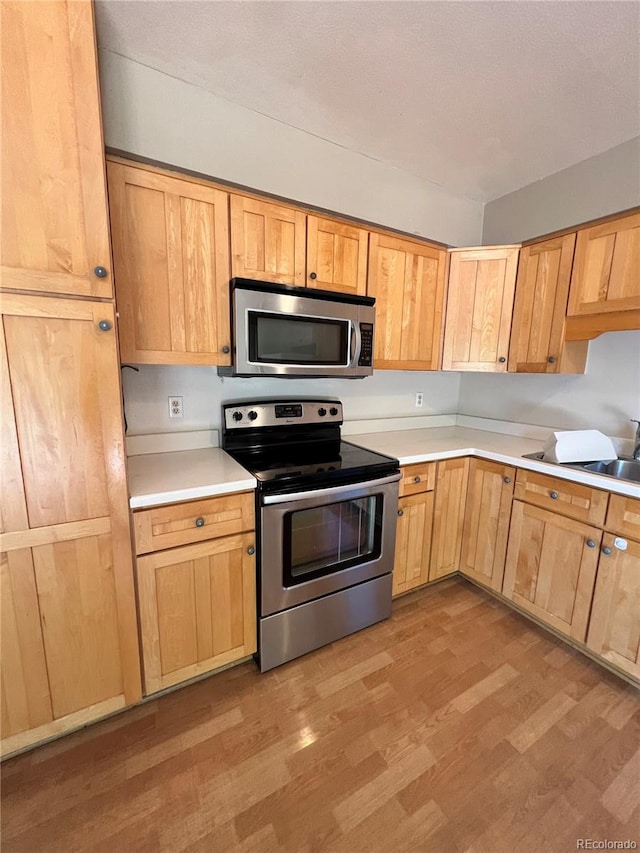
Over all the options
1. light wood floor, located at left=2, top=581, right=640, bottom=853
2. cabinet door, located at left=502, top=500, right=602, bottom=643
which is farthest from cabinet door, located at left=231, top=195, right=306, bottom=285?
light wood floor, located at left=2, top=581, right=640, bottom=853

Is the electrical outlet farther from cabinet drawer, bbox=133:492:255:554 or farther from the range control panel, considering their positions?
cabinet drawer, bbox=133:492:255:554

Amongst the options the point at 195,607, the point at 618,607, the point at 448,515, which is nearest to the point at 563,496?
the point at 618,607

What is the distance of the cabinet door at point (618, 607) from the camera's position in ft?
4.97

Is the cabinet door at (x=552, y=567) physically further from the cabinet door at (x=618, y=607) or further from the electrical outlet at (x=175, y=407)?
the electrical outlet at (x=175, y=407)

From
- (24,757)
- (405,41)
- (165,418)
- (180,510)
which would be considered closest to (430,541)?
(180,510)

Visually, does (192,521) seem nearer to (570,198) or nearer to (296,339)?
(296,339)

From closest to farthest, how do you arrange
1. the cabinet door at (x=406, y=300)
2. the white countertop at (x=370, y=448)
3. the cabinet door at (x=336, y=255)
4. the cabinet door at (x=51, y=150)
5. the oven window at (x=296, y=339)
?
the cabinet door at (x=51, y=150)
the white countertop at (x=370, y=448)
the oven window at (x=296, y=339)
the cabinet door at (x=336, y=255)
the cabinet door at (x=406, y=300)

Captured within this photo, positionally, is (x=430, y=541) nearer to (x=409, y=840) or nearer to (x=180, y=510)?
(x=409, y=840)

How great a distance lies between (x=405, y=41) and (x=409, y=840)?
273cm

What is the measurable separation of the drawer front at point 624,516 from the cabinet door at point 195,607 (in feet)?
5.27

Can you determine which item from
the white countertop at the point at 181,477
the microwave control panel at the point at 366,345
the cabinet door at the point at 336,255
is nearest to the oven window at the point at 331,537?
the white countertop at the point at 181,477

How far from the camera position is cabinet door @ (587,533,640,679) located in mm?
1514

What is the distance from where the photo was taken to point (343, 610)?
1.78m

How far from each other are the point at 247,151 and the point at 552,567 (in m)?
2.62
